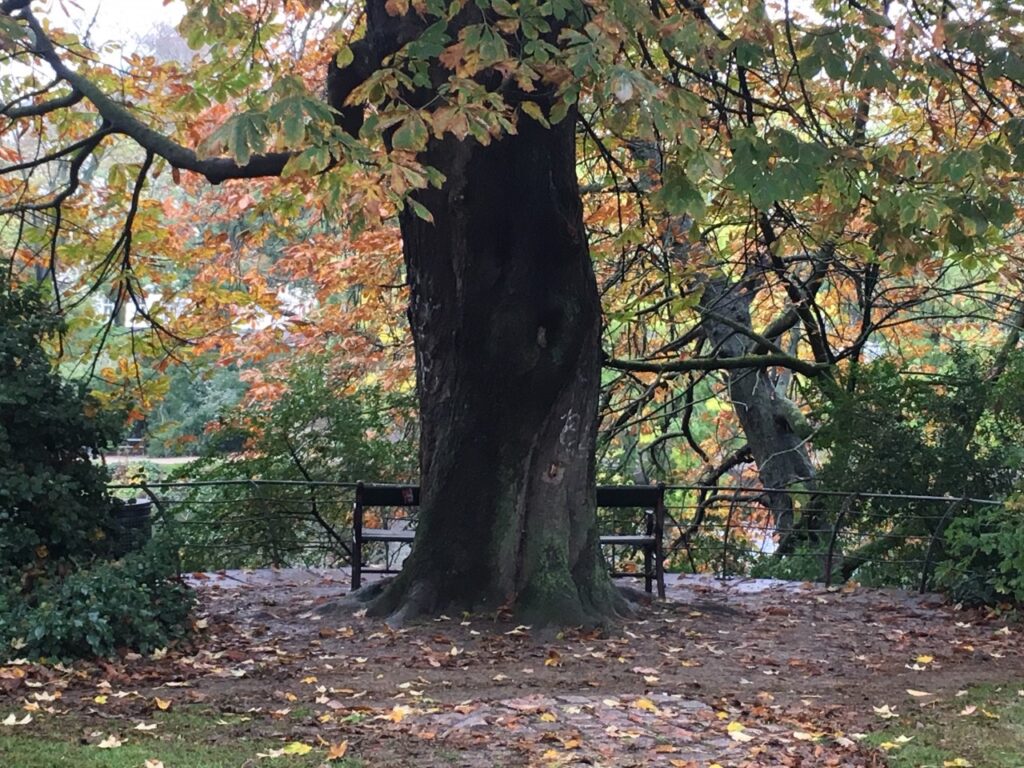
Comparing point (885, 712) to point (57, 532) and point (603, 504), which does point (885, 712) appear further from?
point (57, 532)

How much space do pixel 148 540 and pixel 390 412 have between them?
602cm

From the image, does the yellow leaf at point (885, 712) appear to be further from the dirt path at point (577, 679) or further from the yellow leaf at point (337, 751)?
the yellow leaf at point (337, 751)

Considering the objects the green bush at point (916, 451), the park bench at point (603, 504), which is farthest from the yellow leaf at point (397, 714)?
the green bush at point (916, 451)

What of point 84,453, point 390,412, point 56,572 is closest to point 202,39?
point 84,453

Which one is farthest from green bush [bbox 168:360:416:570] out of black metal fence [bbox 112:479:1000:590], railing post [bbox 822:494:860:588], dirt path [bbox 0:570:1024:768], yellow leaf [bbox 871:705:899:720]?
yellow leaf [bbox 871:705:899:720]

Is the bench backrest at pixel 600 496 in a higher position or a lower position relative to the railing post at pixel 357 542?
higher

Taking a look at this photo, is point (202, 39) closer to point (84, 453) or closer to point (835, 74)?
point (84, 453)

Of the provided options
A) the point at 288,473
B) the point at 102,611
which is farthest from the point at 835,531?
the point at 102,611

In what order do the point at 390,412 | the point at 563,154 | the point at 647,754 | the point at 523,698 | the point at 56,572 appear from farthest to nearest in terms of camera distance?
the point at 390,412
the point at 563,154
the point at 56,572
the point at 523,698
the point at 647,754

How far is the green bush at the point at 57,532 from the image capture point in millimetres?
6406

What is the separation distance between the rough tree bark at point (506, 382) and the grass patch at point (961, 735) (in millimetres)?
2717

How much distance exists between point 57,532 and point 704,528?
783 centimetres

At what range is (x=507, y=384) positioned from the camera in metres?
7.88

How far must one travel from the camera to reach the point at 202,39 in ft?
24.0
